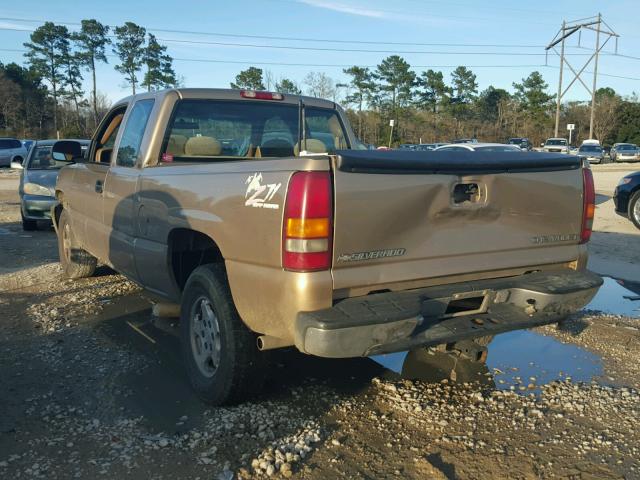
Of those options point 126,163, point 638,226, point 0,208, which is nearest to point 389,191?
point 126,163

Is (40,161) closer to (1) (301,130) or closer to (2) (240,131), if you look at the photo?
(2) (240,131)

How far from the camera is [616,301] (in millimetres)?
6477

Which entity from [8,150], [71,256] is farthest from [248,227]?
[8,150]

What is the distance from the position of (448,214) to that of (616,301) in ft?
13.3

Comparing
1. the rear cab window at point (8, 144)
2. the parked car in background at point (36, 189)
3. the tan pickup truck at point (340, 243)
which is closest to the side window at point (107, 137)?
the tan pickup truck at point (340, 243)

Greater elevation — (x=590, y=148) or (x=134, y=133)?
(x=134, y=133)

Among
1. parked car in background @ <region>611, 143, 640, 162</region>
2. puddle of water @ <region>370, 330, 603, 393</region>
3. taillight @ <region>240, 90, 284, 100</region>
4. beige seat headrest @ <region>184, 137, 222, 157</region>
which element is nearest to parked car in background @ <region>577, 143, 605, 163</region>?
parked car in background @ <region>611, 143, 640, 162</region>

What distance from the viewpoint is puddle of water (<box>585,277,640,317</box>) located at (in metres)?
6.07

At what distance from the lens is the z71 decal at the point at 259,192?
3.11 metres

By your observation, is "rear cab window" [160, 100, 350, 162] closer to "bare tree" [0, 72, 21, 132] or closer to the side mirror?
the side mirror

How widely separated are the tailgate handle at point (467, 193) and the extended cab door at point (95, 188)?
3295 millimetres

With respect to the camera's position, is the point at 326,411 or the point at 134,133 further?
the point at 134,133

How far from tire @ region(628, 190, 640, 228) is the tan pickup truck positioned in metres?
8.55

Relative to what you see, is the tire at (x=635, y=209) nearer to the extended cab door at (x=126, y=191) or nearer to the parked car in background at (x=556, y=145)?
the extended cab door at (x=126, y=191)
